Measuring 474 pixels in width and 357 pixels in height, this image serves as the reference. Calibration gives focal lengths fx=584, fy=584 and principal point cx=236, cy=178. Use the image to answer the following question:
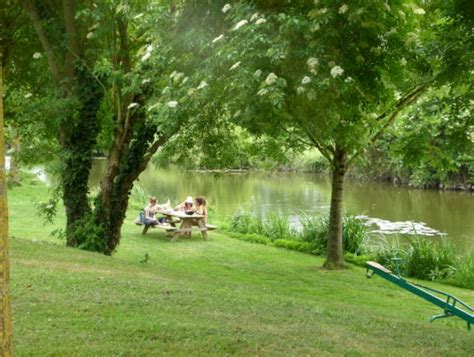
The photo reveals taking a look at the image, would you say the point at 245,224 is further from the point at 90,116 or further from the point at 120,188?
the point at 90,116

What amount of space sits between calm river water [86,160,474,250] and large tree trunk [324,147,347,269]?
5966mm

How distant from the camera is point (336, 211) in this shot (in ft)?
45.8

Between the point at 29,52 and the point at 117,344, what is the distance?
11316 millimetres

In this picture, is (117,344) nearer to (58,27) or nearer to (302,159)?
(58,27)

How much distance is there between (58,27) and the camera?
12.6 m

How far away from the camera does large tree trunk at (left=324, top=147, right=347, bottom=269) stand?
1379 cm

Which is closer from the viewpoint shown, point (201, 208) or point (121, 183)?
point (121, 183)

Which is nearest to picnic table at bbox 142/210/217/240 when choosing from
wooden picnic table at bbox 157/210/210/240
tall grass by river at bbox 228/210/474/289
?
wooden picnic table at bbox 157/210/210/240

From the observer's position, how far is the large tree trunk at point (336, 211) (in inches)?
543

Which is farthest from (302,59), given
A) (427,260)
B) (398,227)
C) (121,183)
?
(398,227)

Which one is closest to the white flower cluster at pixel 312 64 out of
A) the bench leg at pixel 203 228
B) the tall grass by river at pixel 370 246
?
the tall grass by river at pixel 370 246

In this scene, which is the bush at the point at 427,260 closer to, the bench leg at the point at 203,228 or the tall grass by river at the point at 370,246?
the tall grass by river at the point at 370,246

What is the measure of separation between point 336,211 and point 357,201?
21143mm

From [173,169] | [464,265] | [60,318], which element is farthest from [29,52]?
[173,169]
